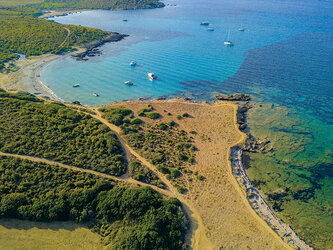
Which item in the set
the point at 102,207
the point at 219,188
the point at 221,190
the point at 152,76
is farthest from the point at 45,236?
the point at 152,76

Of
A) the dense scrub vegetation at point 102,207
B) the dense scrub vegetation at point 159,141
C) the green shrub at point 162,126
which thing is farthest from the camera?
the green shrub at point 162,126

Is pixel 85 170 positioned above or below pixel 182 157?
below

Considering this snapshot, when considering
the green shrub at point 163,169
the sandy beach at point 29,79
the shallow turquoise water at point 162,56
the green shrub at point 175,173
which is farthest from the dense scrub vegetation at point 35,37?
the green shrub at point 175,173

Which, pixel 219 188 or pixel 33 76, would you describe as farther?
pixel 33 76

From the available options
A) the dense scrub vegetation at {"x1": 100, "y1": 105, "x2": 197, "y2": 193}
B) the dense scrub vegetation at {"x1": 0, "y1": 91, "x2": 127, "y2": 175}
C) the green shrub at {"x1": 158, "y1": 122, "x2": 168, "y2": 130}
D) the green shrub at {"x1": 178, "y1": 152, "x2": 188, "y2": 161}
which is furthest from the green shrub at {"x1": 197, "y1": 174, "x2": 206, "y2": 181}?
the green shrub at {"x1": 158, "y1": 122, "x2": 168, "y2": 130}

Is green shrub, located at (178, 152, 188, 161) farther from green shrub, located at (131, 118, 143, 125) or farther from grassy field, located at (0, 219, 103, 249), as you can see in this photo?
grassy field, located at (0, 219, 103, 249)

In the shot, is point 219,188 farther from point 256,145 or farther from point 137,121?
point 137,121

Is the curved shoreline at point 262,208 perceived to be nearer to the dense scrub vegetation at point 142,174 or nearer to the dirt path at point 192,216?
the dirt path at point 192,216
